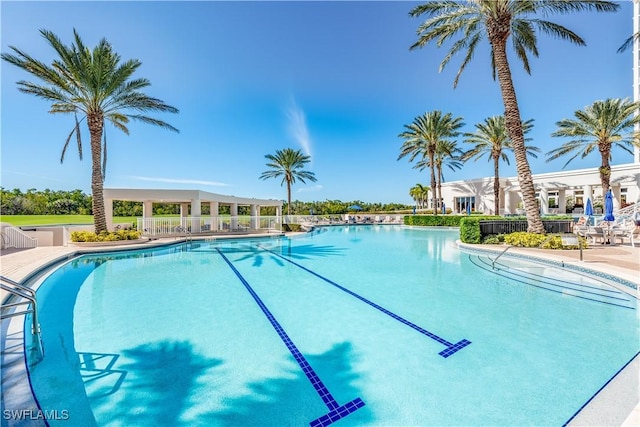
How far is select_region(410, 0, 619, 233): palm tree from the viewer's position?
1069 centimetres

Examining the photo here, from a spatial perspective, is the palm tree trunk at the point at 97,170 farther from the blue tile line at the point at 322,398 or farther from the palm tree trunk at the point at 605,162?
the palm tree trunk at the point at 605,162

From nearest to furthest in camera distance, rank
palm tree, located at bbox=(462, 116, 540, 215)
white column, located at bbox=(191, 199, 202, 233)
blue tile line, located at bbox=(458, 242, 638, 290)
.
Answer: blue tile line, located at bbox=(458, 242, 638, 290), white column, located at bbox=(191, 199, 202, 233), palm tree, located at bbox=(462, 116, 540, 215)

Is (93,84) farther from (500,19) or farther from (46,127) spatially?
(500,19)

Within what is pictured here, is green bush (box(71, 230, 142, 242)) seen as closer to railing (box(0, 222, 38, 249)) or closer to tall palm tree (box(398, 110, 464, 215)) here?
railing (box(0, 222, 38, 249))

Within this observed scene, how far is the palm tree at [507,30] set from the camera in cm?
1069

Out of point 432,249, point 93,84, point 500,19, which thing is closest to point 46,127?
point 93,84

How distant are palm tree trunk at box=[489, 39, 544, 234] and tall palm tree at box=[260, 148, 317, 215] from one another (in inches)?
838

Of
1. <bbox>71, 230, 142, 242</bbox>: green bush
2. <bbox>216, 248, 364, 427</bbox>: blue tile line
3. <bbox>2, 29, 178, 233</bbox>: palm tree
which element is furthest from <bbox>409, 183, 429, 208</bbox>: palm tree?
<bbox>216, 248, 364, 427</bbox>: blue tile line

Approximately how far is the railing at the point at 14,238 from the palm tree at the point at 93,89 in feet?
7.78

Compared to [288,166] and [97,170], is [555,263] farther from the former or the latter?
[288,166]

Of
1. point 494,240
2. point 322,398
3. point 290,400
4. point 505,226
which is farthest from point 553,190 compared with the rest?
point 290,400

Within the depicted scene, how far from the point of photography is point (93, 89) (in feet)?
40.8

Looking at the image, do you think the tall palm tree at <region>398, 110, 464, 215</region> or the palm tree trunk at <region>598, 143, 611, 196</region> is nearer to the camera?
the palm tree trunk at <region>598, 143, 611, 196</region>

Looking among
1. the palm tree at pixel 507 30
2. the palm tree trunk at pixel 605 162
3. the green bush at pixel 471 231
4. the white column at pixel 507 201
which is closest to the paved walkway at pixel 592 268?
the green bush at pixel 471 231
